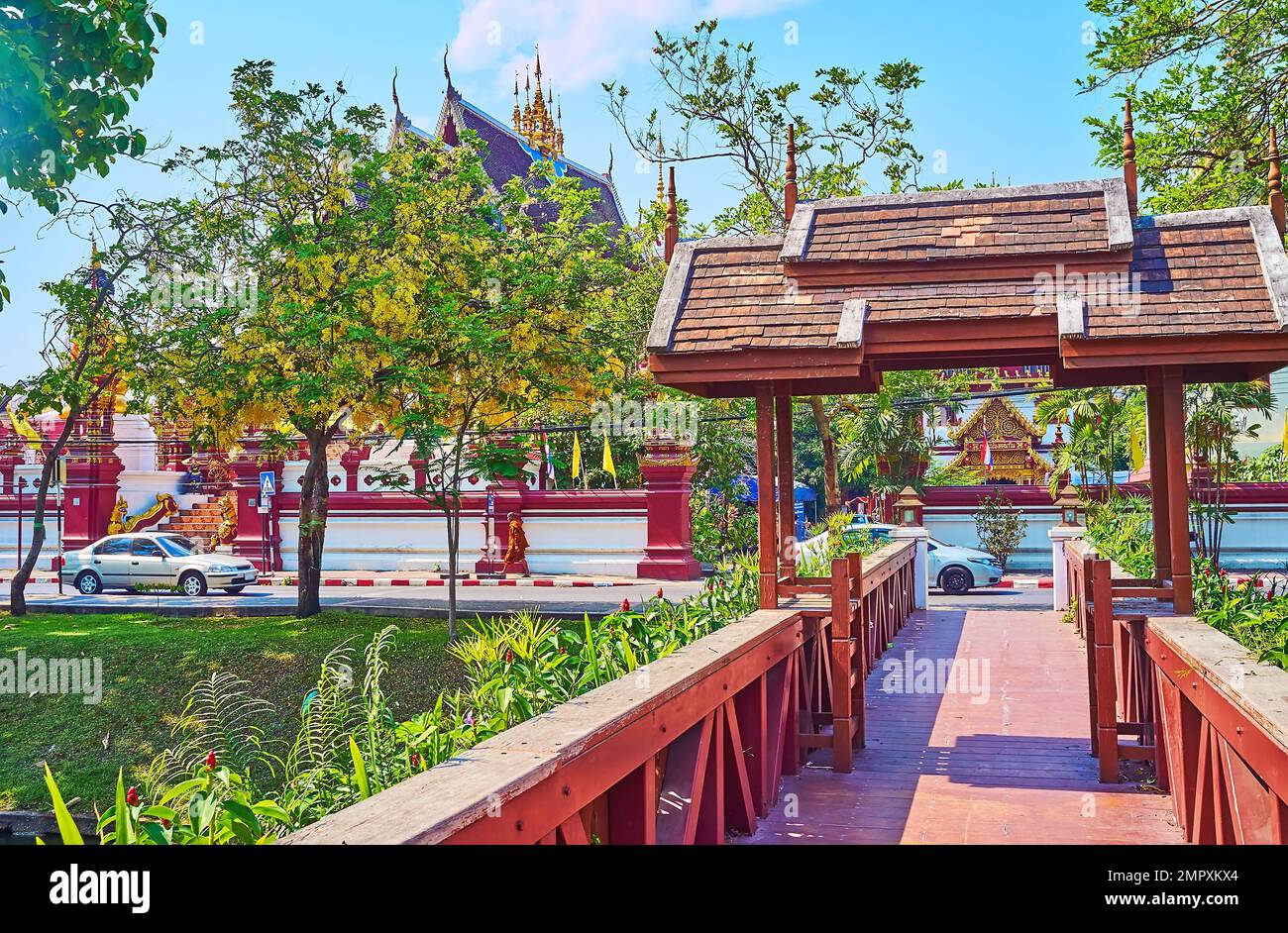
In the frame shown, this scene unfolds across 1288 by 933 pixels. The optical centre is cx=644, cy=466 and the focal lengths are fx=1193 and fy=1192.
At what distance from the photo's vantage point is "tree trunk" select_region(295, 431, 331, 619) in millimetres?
17609

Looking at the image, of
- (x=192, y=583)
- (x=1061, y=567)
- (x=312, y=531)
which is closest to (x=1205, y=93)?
(x=1061, y=567)

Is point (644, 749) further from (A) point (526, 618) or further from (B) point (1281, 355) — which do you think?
(B) point (1281, 355)

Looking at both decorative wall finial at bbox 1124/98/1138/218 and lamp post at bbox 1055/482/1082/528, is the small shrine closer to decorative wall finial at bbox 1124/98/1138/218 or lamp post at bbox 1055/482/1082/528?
lamp post at bbox 1055/482/1082/528

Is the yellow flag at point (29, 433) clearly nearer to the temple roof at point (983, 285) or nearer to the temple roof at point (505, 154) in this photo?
the temple roof at point (505, 154)

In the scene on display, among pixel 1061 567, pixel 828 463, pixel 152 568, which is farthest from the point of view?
pixel 152 568

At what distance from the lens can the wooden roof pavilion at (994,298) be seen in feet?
22.3

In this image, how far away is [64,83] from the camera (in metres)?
7.84

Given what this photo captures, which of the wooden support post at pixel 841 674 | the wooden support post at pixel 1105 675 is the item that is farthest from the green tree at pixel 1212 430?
the wooden support post at pixel 841 674

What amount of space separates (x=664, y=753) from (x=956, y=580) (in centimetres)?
1859

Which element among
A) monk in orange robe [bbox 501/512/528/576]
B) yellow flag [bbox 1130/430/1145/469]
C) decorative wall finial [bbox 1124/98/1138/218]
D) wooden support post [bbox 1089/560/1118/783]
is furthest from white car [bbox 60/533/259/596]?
wooden support post [bbox 1089/560/1118/783]

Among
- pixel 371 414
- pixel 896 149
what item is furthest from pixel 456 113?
pixel 371 414

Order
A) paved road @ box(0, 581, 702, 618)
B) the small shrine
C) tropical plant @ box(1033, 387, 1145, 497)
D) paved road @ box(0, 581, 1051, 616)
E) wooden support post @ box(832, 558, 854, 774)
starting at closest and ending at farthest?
wooden support post @ box(832, 558, 854, 774)
paved road @ box(0, 581, 702, 618)
paved road @ box(0, 581, 1051, 616)
tropical plant @ box(1033, 387, 1145, 497)
the small shrine

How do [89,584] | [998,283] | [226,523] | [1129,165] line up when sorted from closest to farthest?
[998,283], [1129,165], [89,584], [226,523]

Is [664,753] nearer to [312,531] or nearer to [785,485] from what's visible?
[785,485]
